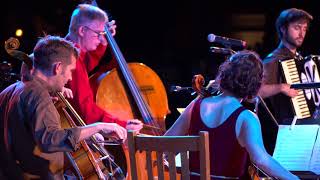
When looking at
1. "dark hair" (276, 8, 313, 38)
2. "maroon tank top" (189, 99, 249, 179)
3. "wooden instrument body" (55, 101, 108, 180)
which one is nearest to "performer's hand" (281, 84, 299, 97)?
"dark hair" (276, 8, 313, 38)

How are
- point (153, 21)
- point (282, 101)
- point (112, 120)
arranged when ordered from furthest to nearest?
point (153, 21), point (282, 101), point (112, 120)

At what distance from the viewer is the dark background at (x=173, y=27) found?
16.1 feet

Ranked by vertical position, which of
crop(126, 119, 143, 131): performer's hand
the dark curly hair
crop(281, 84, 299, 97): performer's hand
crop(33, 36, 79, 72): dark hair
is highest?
crop(33, 36, 79, 72): dark hair

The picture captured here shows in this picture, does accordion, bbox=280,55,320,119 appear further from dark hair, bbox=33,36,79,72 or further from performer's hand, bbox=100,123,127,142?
dark hair, bbox=33,36,79,72

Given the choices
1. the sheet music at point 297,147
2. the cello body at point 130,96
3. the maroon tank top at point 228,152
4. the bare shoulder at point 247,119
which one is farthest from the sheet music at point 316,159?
the cello body at point 130,96

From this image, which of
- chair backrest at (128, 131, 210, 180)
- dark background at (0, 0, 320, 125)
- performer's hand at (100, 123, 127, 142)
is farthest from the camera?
dark background at (0, 0, 320, 125)

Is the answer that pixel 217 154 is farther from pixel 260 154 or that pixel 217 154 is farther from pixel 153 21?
pixel 153 21

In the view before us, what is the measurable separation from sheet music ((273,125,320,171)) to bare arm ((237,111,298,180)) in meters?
0.89

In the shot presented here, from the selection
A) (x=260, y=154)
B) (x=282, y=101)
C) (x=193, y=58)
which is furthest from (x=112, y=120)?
(x=193, y=58)

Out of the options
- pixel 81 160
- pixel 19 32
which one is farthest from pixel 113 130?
pixel 19 32

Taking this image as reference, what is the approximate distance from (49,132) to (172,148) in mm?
722

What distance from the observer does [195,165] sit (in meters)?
2.86

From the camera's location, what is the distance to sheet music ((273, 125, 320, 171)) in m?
3.51

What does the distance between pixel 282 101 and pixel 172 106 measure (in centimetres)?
116
